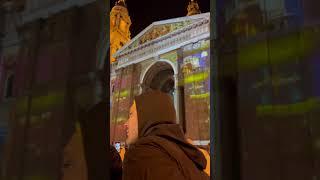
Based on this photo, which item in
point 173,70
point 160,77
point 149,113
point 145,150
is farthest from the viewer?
point 160,77

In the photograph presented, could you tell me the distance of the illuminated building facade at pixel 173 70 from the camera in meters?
13.8

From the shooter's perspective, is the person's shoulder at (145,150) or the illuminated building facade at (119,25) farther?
the illuminated building facade at (119,25)

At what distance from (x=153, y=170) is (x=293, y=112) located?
1089 mm

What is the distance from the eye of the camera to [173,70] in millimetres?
16719

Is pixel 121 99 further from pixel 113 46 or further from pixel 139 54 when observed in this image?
pixel 113 46

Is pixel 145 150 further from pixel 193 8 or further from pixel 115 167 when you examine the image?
pixel 193 8

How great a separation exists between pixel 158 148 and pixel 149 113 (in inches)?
12.6

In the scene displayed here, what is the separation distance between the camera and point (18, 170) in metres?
1.37

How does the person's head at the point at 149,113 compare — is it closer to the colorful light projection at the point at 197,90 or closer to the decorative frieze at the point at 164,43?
the colorful light projection at the point at 197,90

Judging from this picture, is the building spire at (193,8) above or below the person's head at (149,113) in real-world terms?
above

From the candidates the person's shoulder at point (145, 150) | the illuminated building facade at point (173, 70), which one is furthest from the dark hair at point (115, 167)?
the illuminated building facade at point (173, 70)

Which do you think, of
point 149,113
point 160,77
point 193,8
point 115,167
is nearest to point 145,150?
point 149,113

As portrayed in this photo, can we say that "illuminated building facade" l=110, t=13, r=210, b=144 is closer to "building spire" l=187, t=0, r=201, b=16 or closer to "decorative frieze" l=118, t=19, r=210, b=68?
"decorative frieze" l=118, t=19, r=210, b=68

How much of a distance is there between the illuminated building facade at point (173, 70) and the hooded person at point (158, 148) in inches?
414
